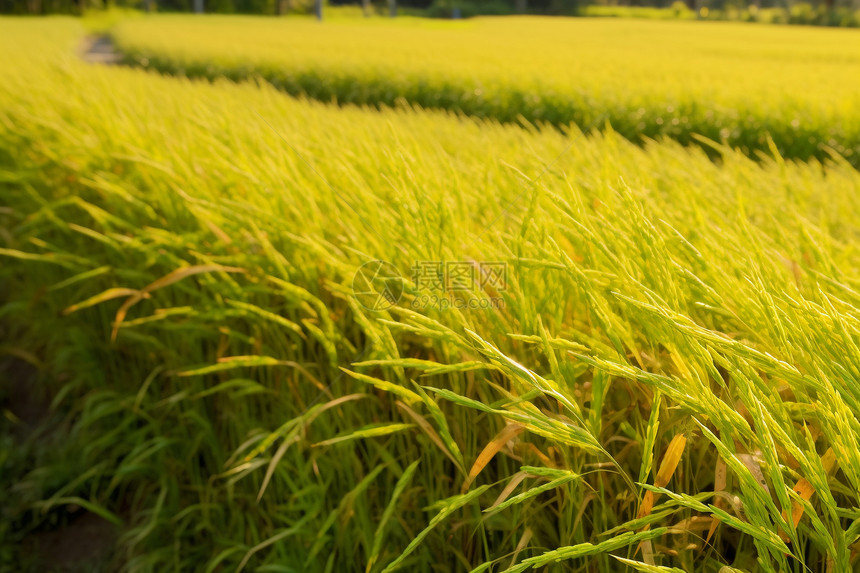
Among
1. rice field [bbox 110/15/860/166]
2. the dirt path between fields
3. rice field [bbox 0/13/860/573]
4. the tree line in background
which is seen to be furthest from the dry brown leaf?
the tree line in background

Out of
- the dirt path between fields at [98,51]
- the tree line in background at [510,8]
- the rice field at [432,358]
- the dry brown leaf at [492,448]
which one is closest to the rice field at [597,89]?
the rice field at [432,358]

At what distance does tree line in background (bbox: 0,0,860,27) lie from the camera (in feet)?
111

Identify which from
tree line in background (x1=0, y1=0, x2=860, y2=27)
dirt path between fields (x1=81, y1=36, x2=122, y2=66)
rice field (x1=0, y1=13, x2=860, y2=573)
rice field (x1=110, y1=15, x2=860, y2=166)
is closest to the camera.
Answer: rice field (x1=0, y1=13, x2=860, y2=573)

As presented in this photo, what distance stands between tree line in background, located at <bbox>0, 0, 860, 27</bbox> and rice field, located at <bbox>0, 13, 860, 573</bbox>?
3048cm

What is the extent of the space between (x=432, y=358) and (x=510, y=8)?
4663 cm

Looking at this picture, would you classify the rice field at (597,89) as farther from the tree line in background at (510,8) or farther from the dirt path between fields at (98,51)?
the tree line in background at (510,8)

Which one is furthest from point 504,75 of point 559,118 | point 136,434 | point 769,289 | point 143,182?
point 769,289

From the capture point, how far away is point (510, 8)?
44.0 metres

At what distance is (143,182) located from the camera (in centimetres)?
195

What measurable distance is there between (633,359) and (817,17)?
40062mm

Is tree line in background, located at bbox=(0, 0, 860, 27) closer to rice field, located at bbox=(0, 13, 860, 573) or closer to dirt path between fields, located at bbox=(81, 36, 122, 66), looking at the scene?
dirt path between fields, located at bbox=(81, 36, 122, 66)

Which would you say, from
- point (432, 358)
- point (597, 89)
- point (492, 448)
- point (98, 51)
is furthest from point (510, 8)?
point (492, 448)

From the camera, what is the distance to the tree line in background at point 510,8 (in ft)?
111

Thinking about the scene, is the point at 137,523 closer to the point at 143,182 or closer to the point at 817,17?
the point at 143,182
